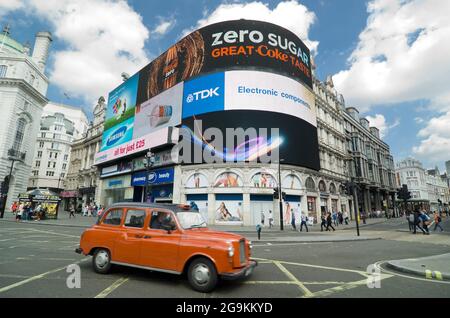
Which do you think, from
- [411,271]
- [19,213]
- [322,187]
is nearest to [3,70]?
[19,213]

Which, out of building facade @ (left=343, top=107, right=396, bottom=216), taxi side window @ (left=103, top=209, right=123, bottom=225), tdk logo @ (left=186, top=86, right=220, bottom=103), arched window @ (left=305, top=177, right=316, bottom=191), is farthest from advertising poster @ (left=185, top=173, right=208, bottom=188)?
building facade @ (left=343, top=107, right=396, bottom=216)

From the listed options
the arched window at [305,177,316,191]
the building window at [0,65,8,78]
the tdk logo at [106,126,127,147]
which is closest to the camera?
the arched window at [305,177,316,191]

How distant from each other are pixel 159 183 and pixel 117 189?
14448 millimetres

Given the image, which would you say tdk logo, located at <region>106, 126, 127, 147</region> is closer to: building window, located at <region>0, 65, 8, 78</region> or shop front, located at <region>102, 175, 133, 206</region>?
shop front, located at <region>102, 175, 133, 206</region>

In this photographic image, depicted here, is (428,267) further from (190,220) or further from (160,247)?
(160,247)

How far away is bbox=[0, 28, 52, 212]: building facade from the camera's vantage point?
146 ft

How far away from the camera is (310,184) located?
32875 mm

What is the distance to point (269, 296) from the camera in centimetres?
493

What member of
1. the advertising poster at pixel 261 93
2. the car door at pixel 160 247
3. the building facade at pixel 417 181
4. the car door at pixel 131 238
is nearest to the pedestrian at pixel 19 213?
the advertising poster at pixel 261 93

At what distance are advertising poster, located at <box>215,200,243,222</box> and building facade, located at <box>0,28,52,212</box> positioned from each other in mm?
38553

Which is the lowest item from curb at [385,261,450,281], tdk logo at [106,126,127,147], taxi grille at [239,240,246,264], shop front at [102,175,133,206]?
curb at [385,261,450,281]

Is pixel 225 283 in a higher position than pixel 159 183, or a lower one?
lower
